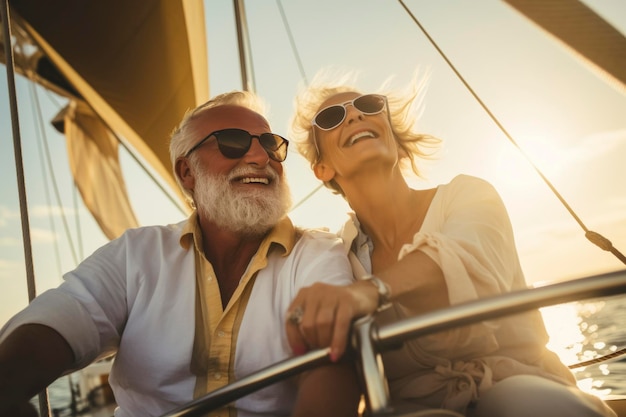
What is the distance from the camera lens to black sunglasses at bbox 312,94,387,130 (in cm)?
209

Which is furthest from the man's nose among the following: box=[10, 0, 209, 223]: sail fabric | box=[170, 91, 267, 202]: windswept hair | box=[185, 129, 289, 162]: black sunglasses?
box=[10, 0, 209, 223]: sail fabric

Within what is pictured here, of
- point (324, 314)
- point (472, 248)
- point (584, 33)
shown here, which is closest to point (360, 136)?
point (472, 248)

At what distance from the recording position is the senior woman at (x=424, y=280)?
3.57 feet

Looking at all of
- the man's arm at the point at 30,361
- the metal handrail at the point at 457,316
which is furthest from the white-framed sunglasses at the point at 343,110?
the metal handrail at the point at 457,316

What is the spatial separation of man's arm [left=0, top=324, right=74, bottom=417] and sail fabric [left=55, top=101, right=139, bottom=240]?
7657 millimetres

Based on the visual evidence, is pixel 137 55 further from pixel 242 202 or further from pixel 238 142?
pixel 242 202

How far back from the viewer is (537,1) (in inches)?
85.3

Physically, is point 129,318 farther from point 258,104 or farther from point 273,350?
point 258,104

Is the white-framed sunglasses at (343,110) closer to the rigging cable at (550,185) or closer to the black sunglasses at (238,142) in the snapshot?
the black sunglasses at (238,142)

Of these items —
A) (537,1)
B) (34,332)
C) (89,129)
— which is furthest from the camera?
(89,129)

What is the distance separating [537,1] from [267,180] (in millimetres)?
1360

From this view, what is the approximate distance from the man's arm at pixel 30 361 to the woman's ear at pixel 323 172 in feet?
4.12

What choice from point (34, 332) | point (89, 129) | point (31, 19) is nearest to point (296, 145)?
point (34, 332)

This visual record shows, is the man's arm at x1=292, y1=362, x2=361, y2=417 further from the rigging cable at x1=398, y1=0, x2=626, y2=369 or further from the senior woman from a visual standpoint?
the rigging cable at x1=398, y1=0, x2=626, y2=369
